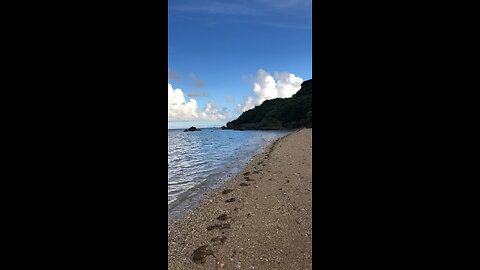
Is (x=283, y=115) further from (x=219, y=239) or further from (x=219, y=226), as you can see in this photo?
(x=219, y=239)

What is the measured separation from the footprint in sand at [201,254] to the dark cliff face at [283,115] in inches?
3462

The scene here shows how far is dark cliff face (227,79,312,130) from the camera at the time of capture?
10794 centimetres

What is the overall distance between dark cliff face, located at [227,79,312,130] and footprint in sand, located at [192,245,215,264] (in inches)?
3462

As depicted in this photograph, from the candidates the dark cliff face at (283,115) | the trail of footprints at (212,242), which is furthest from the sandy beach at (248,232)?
the dark cliff face at (283,115)

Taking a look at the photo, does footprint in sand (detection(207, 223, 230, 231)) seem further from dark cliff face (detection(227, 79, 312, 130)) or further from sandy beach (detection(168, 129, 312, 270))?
dark cliff face (detection(227, 79, 312, 130))

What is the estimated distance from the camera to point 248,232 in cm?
580

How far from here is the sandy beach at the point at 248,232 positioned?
4.64m

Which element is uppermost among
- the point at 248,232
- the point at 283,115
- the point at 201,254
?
the point at 283,115

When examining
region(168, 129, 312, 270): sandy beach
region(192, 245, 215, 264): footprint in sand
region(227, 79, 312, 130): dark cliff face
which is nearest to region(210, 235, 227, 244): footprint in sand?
region(168, 129, 312, 270): sandy beach

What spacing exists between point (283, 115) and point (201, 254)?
112822mm

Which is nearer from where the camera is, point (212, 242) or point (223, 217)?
point (212, 242)

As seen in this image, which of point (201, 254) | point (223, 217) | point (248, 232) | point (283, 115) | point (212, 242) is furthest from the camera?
point (283, 115)

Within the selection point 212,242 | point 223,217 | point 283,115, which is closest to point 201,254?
point 212,242
